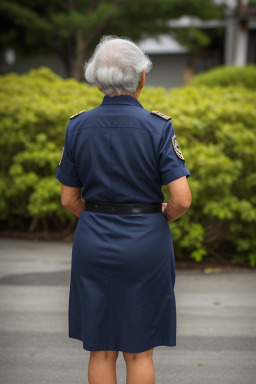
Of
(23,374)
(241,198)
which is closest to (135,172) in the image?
(23,374)

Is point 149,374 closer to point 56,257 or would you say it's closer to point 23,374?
point 23,374

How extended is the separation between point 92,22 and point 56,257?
15.2 meters

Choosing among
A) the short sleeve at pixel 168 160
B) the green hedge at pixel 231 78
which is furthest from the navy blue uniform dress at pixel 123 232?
the green hedge at pixel 231 78

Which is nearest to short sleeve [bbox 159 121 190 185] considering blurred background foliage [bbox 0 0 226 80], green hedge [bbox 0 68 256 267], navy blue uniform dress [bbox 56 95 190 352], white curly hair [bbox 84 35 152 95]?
navy blue uniform dress [bbox 56 95 190 352]

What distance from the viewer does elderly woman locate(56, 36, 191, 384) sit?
2674 mm

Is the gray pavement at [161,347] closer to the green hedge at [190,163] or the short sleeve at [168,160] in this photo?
the green hedge at [190,163]

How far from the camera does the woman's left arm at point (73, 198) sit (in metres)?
2.96

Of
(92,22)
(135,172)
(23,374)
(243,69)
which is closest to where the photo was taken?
(135,172)

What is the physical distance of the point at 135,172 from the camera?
2.69m

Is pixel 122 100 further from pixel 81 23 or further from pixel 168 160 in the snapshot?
pixel 81 23

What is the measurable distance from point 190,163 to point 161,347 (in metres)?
2.51

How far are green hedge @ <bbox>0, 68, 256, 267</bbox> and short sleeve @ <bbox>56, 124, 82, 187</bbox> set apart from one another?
337 centimetres

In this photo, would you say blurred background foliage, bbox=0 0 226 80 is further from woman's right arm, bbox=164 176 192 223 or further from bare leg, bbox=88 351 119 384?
bare leg, bbox=88 351 119 384

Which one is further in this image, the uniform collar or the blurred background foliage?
the blurred background foliage
